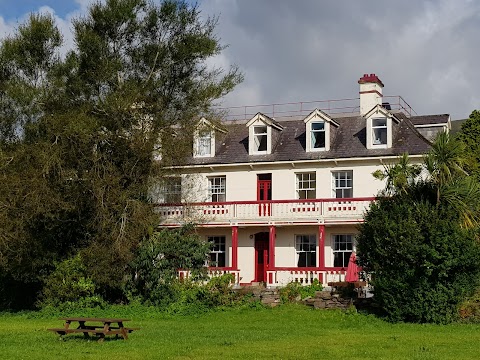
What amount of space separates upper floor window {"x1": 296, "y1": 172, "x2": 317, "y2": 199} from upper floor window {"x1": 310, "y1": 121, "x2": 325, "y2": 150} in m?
1.44

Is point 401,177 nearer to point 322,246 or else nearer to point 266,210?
point 322,246

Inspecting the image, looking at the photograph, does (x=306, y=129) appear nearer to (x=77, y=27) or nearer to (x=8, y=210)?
(x=77, y=27)

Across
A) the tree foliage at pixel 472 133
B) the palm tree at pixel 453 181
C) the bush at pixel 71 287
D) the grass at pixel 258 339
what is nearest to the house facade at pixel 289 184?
the tree foliage at pixel 472 133

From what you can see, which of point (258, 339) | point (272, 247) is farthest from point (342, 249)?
point (258, 339)

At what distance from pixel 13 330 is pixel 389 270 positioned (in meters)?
12.5

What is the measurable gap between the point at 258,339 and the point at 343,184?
17.4 m

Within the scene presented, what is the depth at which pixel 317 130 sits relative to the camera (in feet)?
125

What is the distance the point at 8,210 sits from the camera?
30.7 metres

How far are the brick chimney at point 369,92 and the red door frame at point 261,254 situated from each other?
334 inches

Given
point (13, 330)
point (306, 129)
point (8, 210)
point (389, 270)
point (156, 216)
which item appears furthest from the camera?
point (306, 129)

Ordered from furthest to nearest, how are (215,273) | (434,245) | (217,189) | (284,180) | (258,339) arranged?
(217,189), (284,180), (215,273), (434,245), (258,339)

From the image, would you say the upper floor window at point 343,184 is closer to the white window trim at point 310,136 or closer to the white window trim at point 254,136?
the white window trim at point 310,136

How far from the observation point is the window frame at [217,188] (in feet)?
129

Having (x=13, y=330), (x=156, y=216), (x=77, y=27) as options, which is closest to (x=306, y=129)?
(x=156, y=216)
